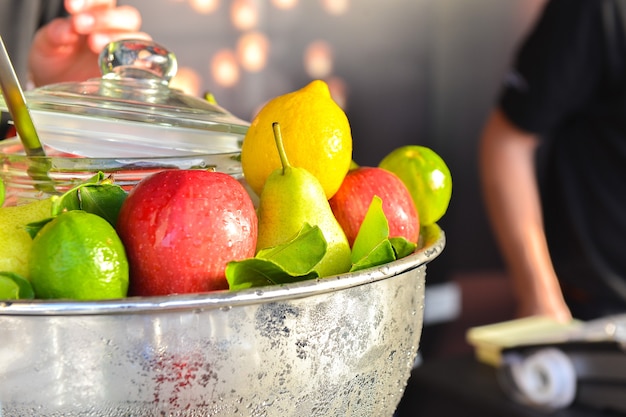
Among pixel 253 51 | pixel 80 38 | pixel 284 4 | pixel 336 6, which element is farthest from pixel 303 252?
pixel 336 6

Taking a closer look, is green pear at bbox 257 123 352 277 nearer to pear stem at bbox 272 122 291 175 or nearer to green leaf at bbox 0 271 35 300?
pear stem at bbox 272 122 291 175

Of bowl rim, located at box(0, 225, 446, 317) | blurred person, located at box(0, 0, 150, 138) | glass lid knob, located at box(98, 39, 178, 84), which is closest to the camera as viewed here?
bowl rim, located at box(0, 225, 446, 317)

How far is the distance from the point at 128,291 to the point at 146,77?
0.23 meters

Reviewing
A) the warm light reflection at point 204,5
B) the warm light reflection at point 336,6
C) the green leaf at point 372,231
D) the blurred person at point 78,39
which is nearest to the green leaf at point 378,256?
the green leaf at point 372,231

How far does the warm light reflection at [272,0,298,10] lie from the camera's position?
295cm

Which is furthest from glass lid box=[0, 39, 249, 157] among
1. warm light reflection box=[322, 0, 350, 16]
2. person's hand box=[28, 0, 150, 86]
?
warm light reflection box=[322, 0, 350, 16]

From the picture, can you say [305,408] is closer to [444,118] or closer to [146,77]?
[146,77]

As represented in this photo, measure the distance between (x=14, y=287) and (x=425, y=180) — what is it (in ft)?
1.06

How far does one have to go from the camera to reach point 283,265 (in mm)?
376

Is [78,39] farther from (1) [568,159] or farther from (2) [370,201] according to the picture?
(1) [568,159]

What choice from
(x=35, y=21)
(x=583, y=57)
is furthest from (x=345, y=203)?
(x=583, y=57)

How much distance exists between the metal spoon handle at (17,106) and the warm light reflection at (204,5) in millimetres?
2332

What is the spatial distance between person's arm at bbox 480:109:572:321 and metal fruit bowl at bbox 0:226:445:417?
152 centimetres

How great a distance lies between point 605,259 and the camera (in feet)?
5.83
